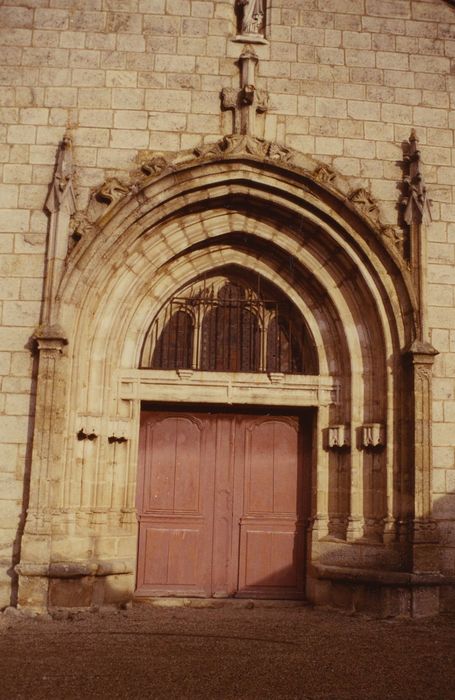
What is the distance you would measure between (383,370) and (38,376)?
3.39 m

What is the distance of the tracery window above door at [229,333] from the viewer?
8.49 meters

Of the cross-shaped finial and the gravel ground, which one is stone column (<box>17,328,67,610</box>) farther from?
the cross-shaped finial

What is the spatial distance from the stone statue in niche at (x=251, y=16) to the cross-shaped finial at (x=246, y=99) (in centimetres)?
32

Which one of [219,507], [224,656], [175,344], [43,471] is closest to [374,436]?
[219,507]

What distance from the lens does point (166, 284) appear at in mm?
8469

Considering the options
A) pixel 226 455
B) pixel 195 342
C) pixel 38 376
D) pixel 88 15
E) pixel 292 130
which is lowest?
pixel 226 455

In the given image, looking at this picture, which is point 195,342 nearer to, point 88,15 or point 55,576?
point 55,576

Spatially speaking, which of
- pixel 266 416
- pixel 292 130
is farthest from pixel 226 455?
pixel 292 130

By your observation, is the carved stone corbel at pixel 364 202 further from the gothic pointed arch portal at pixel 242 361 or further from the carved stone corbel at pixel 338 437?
the carved stone corbel at pixel 338 437

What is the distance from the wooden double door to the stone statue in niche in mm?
4107

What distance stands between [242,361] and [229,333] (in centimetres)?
34

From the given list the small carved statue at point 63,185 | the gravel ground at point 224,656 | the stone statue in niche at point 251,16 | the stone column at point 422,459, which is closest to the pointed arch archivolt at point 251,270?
the stone column at point 422,459

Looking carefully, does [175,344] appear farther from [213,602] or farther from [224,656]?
[224,656]

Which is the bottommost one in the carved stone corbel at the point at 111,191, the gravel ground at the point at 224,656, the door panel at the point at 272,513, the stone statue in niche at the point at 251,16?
the gravel ground at the point at 224,656
